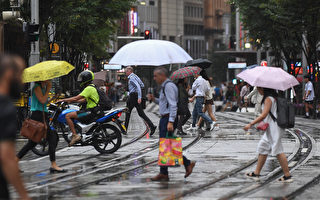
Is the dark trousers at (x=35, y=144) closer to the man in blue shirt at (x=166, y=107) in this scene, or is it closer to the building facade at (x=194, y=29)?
the man in blue shirt at (x=166, y=107)

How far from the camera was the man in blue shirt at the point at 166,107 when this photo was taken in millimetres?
10812

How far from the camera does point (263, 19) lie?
37.2 metres

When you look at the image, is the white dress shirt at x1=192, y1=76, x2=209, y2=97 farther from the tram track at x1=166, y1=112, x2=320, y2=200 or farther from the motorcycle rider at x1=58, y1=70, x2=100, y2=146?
the motorcycle rider at x1=58, y1=70, x2=100, y2=146

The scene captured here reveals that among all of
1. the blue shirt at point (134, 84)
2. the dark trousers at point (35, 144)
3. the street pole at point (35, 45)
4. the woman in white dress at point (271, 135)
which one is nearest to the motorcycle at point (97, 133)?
the dark trousers at point (35, 144)

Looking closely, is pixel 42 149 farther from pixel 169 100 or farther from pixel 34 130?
pixel 169 100

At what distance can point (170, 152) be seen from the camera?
10.8 meters

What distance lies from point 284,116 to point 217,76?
11654cm

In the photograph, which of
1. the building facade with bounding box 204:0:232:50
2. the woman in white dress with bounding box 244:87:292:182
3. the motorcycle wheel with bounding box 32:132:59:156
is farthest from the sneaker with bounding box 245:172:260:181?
the building facade with bounding box 204:0:232:50

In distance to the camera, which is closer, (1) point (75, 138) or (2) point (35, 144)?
(2) point (35, 144)

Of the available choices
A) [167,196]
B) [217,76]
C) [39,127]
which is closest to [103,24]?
[39,127]

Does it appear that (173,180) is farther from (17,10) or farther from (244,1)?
(244,1)

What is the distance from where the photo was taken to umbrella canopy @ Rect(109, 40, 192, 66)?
13.5m

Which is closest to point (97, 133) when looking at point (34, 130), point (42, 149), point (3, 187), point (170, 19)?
point (42, 149)

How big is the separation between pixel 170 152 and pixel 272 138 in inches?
58.2
